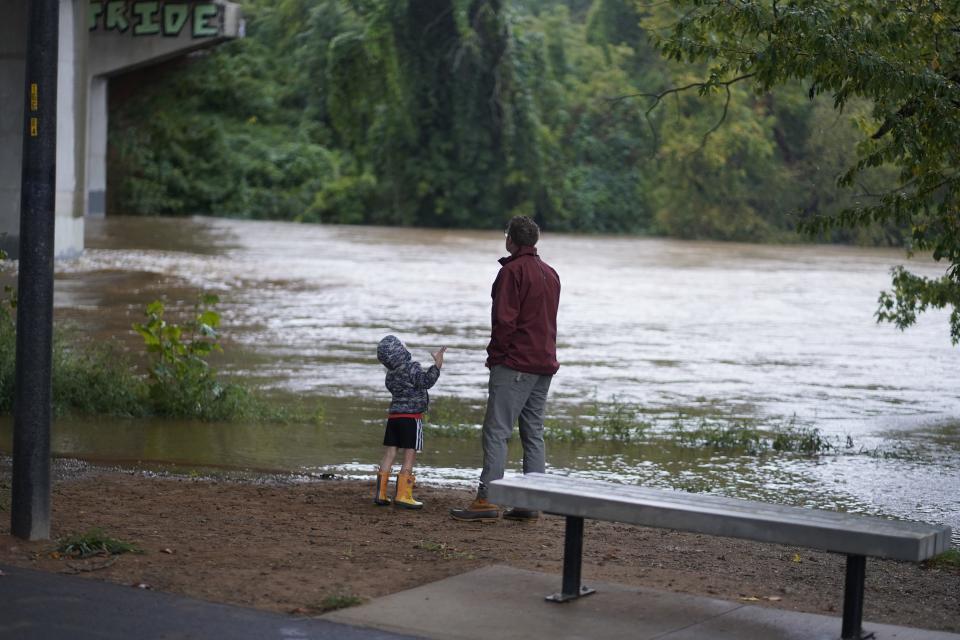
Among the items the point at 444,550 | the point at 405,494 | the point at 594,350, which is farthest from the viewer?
the point at 594,350

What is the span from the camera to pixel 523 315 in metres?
8.43

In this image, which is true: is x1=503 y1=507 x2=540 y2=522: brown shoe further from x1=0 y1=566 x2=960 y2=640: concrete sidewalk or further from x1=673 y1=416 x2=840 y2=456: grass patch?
x1=673 y1=416 x2=840 y2=456: grass patch

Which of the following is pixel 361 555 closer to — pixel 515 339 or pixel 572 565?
pixel 572 565

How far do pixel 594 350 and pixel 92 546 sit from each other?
13532mm

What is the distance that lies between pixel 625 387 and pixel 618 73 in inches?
1730

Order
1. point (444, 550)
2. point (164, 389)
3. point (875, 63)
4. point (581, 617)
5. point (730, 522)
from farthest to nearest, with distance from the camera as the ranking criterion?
point (164, 389), point (875, 63), point (444, 550), point (581, 617), point (730, 522)

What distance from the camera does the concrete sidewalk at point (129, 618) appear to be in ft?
18.5

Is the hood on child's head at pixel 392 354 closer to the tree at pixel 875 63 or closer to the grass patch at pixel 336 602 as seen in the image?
the grass patch at pixel 336 602

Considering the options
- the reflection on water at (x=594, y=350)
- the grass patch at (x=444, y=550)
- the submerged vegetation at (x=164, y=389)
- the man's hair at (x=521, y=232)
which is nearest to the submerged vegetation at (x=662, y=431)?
the reflection on water at (x=594, y=350)

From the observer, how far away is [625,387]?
54.2 ft

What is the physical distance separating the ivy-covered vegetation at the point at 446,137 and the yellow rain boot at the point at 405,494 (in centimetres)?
3838

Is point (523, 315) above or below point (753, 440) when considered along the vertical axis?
above

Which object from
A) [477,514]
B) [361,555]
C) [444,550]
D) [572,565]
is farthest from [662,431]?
[572,565]

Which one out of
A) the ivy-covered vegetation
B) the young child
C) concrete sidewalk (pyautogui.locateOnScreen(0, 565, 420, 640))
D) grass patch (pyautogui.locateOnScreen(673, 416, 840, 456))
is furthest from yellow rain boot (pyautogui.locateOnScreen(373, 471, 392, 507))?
the ivy-covered vegetation
